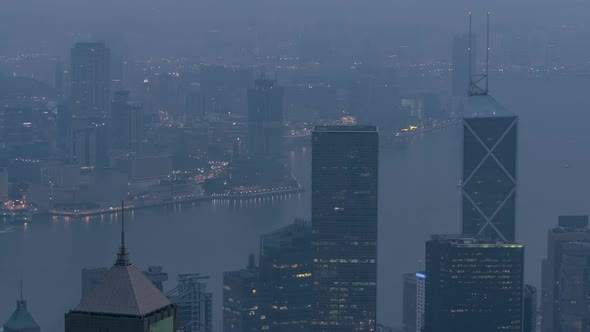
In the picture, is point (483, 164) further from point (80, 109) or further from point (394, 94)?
point (80, 109)

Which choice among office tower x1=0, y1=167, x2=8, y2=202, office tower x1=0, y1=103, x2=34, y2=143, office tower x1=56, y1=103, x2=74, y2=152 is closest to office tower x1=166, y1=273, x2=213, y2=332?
office tower x1=0, y1=167, x2=8, y2=202

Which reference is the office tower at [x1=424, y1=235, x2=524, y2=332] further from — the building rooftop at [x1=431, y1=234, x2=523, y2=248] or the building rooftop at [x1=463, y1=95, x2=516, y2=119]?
the building rooftop at [x1=463, y1=95, x2=516, y2=119]

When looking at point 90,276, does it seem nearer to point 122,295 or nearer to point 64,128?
point 122,295

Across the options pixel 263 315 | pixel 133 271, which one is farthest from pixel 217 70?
pixel 133 271

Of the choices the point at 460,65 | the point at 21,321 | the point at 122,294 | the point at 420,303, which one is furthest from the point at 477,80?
the point at 122,294

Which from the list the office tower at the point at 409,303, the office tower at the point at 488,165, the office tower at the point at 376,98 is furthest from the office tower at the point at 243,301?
the office tower at the point at 488,165

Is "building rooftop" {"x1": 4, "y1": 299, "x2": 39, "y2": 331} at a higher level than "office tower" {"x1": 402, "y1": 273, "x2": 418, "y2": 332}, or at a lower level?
higher
